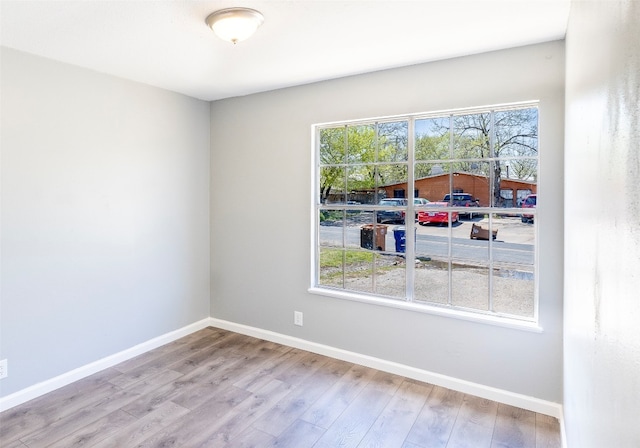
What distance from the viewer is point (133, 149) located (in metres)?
3.39

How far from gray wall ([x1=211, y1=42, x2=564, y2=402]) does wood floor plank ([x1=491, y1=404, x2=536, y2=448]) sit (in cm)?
15

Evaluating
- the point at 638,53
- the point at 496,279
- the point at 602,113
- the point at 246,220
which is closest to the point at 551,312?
the point at 496,279

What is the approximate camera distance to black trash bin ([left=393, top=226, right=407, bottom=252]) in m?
3.11

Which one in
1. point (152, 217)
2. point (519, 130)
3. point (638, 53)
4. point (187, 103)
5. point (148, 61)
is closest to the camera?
point (638, 53)

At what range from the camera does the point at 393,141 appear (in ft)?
10.3

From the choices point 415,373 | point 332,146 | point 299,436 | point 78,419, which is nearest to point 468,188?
point 332,146

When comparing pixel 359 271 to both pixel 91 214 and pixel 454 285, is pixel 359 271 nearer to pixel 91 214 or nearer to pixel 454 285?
pixel 454 285

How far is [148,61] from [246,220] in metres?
1.70

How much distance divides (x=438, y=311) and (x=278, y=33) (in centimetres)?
233

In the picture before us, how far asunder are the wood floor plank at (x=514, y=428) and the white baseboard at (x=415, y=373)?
0.06 m

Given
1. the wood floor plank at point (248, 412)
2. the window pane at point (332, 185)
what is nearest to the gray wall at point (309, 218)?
the window pane at point (332, 185)

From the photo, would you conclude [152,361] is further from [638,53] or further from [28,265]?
[638,53]

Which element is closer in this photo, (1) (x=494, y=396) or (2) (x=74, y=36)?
(2) (x=74, y=36)

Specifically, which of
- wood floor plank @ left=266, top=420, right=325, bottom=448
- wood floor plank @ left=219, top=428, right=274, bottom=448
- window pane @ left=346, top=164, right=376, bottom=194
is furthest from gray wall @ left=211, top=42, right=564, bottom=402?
wood floor plank @ left=219, top=428, right=274, bottom=448
